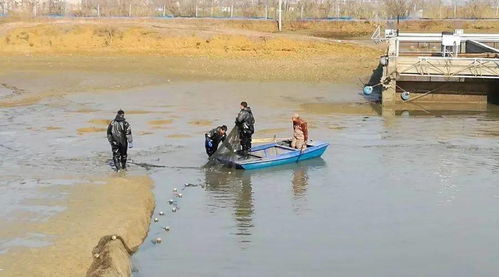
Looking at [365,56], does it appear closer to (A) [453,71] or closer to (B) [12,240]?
(A) [453,71]

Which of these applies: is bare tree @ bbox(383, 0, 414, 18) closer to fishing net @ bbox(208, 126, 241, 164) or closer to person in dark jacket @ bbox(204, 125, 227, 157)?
person in dark jacket @ bbox(204, 125, 227, 157)

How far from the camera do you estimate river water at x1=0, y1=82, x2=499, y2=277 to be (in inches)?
464

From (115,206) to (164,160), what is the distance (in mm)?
5466

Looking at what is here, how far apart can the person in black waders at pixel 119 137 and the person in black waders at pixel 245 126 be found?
247cm

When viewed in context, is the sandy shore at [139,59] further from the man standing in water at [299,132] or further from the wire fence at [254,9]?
the wire fence at [254,9]

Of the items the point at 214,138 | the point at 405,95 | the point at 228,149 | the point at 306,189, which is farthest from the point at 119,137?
the point at 405,95

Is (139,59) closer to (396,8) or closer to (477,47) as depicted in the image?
(477,47)

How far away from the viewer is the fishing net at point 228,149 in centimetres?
1756

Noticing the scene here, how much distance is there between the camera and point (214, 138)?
18.2 m

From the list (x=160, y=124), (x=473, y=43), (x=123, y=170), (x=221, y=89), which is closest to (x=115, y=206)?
(x=123, y=170)

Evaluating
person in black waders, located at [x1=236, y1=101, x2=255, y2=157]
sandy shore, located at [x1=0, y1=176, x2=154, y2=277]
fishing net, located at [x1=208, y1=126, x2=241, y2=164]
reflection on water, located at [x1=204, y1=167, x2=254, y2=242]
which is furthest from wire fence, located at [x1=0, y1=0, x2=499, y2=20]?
sandy shore, located at [x1=0, y1=176, x2=154, y2=277]

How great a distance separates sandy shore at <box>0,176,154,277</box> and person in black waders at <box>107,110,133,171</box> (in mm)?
991

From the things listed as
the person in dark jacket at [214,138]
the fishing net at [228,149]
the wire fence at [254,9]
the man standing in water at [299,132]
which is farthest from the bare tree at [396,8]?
the fishing net at [228,149]

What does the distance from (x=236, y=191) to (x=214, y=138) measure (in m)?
2.56
